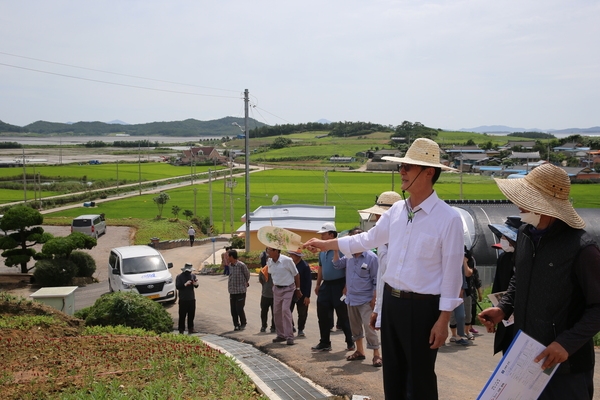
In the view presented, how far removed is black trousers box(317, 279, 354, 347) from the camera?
7762 mm

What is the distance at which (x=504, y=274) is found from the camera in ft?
17.4

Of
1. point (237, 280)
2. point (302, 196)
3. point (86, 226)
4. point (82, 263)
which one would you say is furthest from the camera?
point (302, 196)

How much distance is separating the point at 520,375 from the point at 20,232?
21.7 meters

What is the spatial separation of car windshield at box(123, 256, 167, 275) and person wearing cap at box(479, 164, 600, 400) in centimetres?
1341

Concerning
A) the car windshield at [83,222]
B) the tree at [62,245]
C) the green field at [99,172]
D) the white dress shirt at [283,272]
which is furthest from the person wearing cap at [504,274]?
the green field at [99,172]

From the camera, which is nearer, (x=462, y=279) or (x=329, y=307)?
(x=462, y=279)

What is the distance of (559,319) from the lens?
3.11 meters

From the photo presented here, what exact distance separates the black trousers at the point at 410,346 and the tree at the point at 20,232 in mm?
19843

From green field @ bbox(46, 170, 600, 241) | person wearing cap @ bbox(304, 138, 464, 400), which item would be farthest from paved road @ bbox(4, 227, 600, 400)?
green field @ bbox(46, 170, 600, 241)

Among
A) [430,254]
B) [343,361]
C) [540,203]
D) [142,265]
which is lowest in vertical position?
[142,265]

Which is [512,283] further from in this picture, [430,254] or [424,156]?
[424,156]

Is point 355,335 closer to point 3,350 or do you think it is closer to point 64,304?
point 3,350

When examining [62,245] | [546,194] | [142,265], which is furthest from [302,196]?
[546,194]

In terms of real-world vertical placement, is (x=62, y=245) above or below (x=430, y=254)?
below
